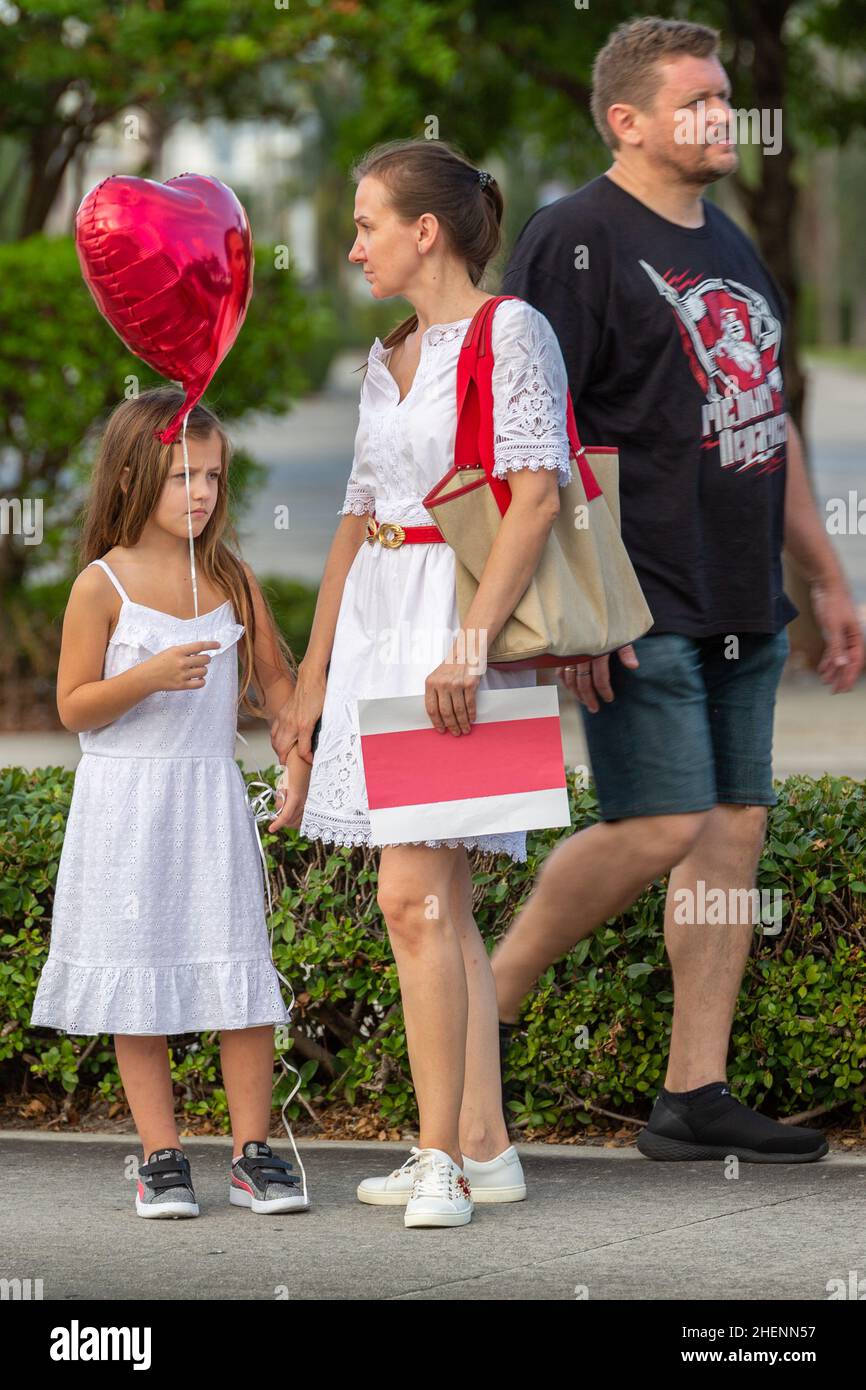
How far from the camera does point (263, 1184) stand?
159 inches

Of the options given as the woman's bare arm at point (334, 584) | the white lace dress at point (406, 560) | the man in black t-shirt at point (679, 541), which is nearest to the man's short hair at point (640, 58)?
the man in black t-shirt at point (679, 541)

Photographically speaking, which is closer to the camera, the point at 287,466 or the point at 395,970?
the point at 395,970

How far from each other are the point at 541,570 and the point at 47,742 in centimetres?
659

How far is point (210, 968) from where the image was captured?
407 cm

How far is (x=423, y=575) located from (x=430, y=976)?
2.43ft

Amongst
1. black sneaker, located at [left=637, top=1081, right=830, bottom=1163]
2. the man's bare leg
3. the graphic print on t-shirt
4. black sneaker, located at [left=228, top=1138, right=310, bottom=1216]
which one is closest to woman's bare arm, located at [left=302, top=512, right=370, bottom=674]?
the graphic print on t-shirt

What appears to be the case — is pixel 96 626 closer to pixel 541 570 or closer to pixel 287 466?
pixel 541 570

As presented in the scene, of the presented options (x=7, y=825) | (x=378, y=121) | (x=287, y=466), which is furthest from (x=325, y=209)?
(x=7, y=825)

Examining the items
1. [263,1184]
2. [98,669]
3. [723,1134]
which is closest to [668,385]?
[98,669]

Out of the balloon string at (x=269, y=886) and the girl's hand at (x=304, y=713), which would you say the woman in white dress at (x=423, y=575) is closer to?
the girl's hand at (x=304, y=713)

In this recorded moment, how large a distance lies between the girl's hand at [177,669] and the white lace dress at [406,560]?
255 mm

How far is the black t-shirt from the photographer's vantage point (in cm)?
418

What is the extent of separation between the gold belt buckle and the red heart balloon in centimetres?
46

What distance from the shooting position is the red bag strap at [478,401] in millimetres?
3752
